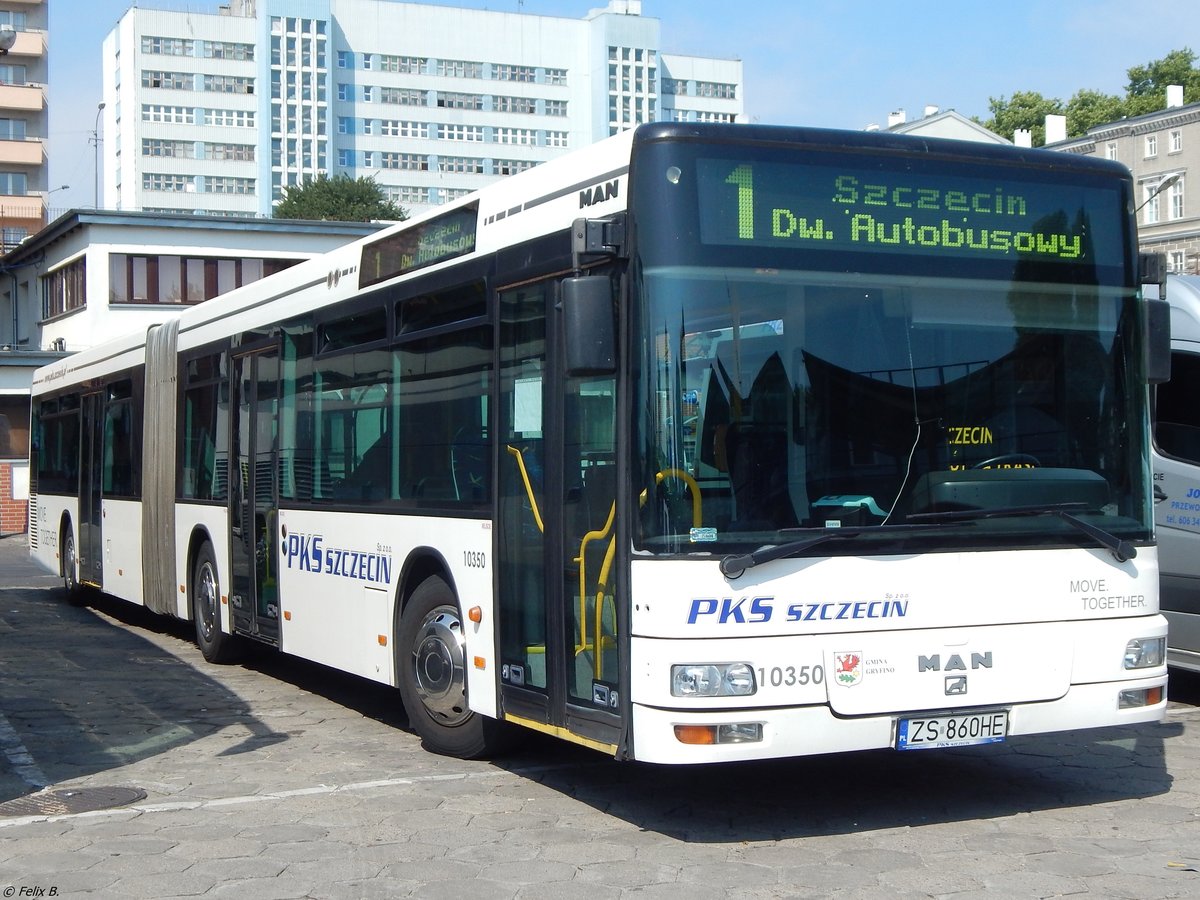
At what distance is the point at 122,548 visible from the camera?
650 inches

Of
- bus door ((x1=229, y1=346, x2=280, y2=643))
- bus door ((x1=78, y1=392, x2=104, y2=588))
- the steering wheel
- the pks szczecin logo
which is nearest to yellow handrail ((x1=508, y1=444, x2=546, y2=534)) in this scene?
the pks szczecin logo

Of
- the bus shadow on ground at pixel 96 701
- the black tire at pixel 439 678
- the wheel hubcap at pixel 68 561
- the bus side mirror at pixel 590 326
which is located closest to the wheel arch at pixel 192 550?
the bus shadow on ground at pixel 96 701

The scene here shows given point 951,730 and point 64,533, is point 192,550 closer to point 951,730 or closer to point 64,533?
point 64,533

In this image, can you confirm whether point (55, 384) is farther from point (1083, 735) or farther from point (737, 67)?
point (737, 67)

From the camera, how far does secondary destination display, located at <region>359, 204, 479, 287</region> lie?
28.4 feet

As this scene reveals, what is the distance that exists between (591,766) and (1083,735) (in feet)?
10.1

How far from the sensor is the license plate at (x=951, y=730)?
6797 millimetres

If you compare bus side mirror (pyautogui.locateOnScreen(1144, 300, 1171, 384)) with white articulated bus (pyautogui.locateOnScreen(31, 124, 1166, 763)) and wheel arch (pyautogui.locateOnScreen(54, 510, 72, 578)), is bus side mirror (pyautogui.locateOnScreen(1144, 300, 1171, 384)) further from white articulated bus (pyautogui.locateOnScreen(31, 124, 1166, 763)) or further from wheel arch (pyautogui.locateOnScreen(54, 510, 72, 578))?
wheel arch (pyautogui.locateOnScreen(54, 510, 72, 578))

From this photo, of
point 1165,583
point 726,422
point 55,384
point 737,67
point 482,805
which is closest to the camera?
point 726,422

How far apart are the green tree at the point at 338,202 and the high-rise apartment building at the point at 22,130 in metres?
17.6

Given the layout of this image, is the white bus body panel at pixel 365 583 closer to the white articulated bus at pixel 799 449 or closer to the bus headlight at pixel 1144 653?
the white articulated bus at pixel 799 449

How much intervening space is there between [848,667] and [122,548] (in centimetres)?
1150

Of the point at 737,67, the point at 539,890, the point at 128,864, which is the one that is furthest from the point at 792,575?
the point at 737,67

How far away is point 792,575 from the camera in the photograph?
6.63 meters
